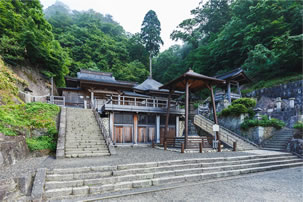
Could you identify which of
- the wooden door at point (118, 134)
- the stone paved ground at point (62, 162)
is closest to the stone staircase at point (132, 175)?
the stone paved ground at point (62, 162)

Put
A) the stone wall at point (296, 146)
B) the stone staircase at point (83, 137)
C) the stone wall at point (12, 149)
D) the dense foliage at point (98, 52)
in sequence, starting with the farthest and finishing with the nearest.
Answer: the dense foliage at point (98, 52)
the stone wall at point (296, 146)
the stone staircase at point (83, 137)
the stone wall at point (12, 149)

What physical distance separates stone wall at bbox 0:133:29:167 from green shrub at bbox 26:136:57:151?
0.33 m

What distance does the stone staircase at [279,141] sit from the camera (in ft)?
40.4

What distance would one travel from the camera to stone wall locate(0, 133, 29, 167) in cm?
596

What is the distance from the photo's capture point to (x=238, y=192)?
16.7 ft

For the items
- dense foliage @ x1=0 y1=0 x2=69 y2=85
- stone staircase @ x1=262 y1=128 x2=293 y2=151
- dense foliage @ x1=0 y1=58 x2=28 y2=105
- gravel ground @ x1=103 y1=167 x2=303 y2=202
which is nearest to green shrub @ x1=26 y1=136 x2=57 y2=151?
dense foliage @ x1=0 y1=58 x2=28 y2=105

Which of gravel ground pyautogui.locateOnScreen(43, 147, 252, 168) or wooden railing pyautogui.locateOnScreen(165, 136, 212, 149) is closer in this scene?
gravel ground pyautogui.locateOnScreen(43, 147, 252, 168)

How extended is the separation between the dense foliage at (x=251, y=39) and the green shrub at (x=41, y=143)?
2408cm

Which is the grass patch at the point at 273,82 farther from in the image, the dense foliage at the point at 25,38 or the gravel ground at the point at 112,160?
the dense foliage at the point at 25,38

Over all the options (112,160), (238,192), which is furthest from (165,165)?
(238,192)

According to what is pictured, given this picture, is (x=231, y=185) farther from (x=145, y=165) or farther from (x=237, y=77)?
(x=237, y=77)

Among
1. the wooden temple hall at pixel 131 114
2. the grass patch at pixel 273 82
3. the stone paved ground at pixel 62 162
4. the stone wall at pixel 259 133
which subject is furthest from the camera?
the grass patch at pixel 273 82

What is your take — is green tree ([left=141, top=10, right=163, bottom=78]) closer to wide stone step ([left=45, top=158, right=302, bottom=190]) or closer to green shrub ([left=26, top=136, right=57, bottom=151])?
green shrub ([left=26, top=136, right=57, bottom=151])

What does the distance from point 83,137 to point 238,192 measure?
895cm
